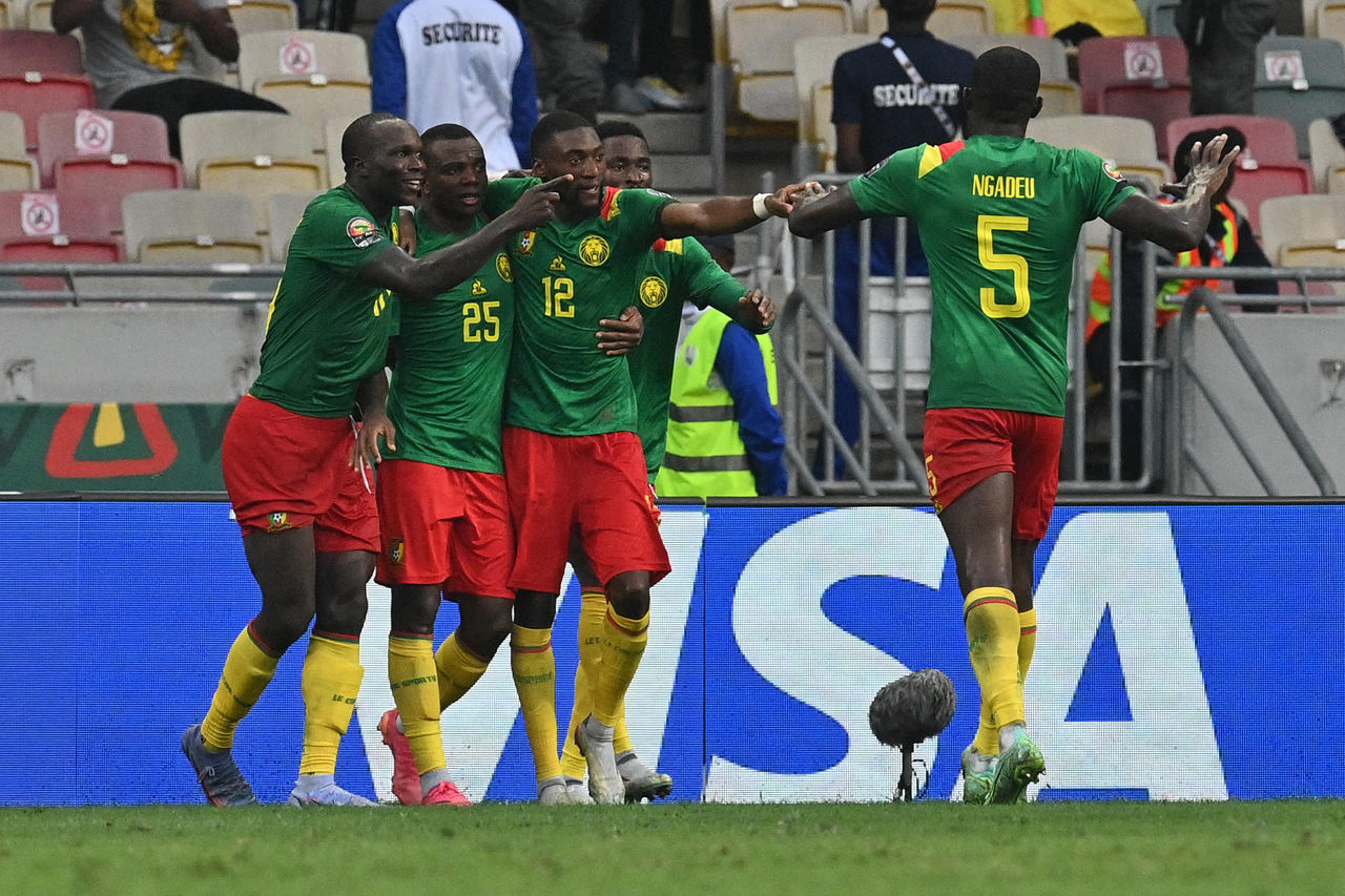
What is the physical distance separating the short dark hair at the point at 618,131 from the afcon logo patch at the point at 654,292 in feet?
2.28

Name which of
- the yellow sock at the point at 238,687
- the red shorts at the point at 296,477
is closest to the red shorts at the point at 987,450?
the red shorts at the point at 296,477

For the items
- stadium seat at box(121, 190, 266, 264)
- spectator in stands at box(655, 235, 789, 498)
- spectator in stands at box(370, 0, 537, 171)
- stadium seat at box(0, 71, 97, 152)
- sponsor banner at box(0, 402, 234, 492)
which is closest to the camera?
spectator in stands at box(655, 235, 789, 498)

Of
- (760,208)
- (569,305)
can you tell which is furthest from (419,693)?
(760,208)

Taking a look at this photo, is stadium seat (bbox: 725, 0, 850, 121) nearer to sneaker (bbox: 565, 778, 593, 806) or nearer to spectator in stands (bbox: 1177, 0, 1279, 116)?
spectator in stands (bbox: 1177, 0, 1279, 116)

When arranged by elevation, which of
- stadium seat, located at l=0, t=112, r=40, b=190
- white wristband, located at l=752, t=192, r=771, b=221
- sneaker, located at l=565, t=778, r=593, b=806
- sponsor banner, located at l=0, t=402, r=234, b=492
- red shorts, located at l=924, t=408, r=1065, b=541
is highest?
stadium seat, located at l=0, t=112, r=40, b=190

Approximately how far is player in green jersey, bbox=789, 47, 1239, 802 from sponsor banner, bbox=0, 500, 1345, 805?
1.60 metres

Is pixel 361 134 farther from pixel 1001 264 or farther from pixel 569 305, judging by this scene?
pixel 1001 264

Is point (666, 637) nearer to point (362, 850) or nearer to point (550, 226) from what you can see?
point (550, 226)

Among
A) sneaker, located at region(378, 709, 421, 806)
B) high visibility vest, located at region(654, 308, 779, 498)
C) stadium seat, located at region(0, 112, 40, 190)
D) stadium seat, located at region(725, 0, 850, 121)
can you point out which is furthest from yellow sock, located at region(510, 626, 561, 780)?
stadium seat, located at region(725, 0, 850, 121)

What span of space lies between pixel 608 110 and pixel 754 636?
570 cm

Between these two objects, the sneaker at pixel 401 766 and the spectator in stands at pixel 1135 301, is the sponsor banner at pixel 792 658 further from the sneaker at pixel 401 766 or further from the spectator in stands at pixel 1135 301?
the spectator in stands at pixel 1135 301

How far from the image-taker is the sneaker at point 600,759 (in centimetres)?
718

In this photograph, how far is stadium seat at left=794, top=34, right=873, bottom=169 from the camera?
1199 cm

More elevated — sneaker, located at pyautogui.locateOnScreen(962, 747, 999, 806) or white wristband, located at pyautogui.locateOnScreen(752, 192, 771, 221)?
white wristband, located at pyautogui.locateOnScreen(752, 192, 771, 221)
